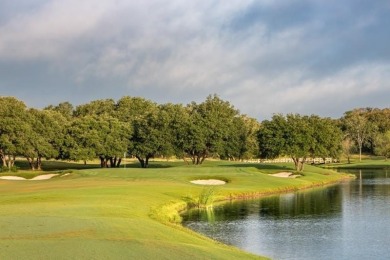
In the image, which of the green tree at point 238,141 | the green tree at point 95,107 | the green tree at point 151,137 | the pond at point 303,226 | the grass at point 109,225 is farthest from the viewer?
the green tree at point 95,107

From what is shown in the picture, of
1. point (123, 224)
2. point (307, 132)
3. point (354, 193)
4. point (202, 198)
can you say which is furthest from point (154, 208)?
point (307, 132)

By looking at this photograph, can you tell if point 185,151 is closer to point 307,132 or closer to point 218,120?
point 218,120

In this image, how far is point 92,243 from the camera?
69.8ft

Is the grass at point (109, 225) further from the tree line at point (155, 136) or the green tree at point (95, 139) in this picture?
the green tree at point (95, 139)

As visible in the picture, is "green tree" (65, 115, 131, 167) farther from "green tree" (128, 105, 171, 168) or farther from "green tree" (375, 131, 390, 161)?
"green tree" (375, 131, 390, 161)

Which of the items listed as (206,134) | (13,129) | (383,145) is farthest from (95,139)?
(383,145)

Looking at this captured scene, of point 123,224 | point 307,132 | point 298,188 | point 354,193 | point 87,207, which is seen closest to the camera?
point 123,224


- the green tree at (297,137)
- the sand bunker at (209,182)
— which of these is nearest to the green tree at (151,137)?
the green tree at (297,137)

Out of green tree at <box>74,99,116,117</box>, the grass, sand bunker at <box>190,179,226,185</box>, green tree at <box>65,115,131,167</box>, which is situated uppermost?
green tree at <box>74,99,116,117</box>

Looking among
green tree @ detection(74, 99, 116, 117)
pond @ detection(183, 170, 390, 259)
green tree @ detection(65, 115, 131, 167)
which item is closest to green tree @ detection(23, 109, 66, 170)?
green tree @ detection(65, 115, 131, 167)

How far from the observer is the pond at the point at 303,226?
95.5 feet

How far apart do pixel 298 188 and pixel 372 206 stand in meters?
22.7

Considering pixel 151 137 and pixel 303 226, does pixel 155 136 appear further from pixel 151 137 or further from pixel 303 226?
pixel 303 226

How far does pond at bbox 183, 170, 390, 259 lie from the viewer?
29.1 meters
